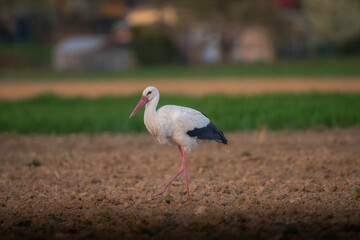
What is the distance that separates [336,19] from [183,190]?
1760 inches

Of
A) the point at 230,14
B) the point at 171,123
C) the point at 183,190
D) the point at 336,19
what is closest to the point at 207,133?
the point at 171,123

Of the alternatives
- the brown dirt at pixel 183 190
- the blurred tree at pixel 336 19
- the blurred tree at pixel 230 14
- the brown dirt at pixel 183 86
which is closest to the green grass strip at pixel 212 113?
the brown dirt at pixel 183 190

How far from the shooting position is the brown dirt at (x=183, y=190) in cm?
603

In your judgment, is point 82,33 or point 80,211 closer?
point 80,211

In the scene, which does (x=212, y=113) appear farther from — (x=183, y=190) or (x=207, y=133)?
(x=207, y=133)

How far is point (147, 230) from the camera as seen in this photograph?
588 centimetres

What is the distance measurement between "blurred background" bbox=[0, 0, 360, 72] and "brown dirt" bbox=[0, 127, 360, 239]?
3508 cm

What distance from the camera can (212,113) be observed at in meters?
16.7

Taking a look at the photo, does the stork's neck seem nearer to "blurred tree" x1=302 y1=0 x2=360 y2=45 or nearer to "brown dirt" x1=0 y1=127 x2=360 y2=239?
"brown dirt" x1=0 y1=127 x2=360 y2=239

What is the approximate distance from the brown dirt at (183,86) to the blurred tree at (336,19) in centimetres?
1871

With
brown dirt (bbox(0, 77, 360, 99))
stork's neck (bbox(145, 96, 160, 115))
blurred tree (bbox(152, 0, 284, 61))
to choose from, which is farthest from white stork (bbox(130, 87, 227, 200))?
blurred tree (bbox(152, 0, 284, 61))

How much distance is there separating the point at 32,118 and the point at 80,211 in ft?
33.7

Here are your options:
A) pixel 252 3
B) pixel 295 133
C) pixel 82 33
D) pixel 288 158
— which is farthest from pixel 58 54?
pixel 288 158

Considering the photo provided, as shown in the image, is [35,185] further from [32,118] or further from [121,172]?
[32,118]
